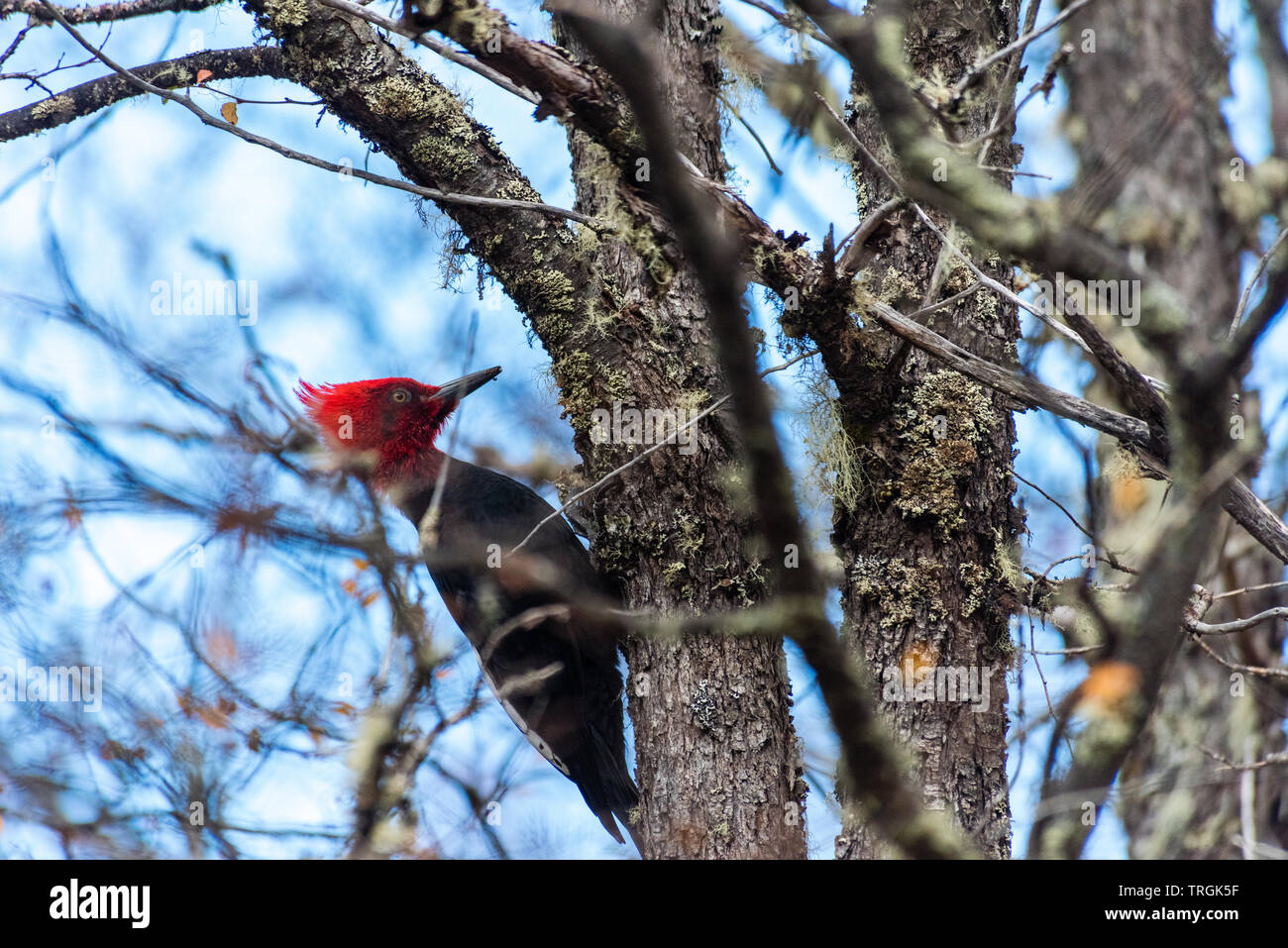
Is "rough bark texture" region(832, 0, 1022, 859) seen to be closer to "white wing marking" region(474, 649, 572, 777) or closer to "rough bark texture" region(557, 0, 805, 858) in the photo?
"rough bark texture" region(557, 0, 805, 858)

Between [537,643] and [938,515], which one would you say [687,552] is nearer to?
[938,515]

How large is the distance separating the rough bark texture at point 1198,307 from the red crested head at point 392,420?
2.64m

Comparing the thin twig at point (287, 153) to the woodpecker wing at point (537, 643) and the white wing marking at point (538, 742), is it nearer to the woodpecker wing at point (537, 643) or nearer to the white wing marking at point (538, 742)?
the woodpecker wing at point (537, 643)

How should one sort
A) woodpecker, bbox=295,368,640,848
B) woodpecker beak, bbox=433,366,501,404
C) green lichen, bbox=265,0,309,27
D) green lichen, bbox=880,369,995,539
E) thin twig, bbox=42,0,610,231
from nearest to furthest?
thin twig, bbox=42,0,610,231 < green lichen, bbox=880,369,995,539 < green lichen, bbox=265,0,309,27 < woodpecker, bbox=295,368,640,848 < woodpecker beak, bbox=433,366,501,404

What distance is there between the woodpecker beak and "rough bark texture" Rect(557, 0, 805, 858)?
40.4 inches

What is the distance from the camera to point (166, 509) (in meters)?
2.16

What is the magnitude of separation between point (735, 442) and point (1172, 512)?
1.66 meters

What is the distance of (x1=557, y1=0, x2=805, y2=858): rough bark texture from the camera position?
2.59 meters

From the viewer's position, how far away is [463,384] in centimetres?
409

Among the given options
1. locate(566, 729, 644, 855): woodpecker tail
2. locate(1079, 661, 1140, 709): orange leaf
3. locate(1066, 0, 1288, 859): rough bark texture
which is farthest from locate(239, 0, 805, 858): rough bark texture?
locate(1079, 661, 1140, 709): orange leaf

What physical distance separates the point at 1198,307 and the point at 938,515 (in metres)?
1.41
